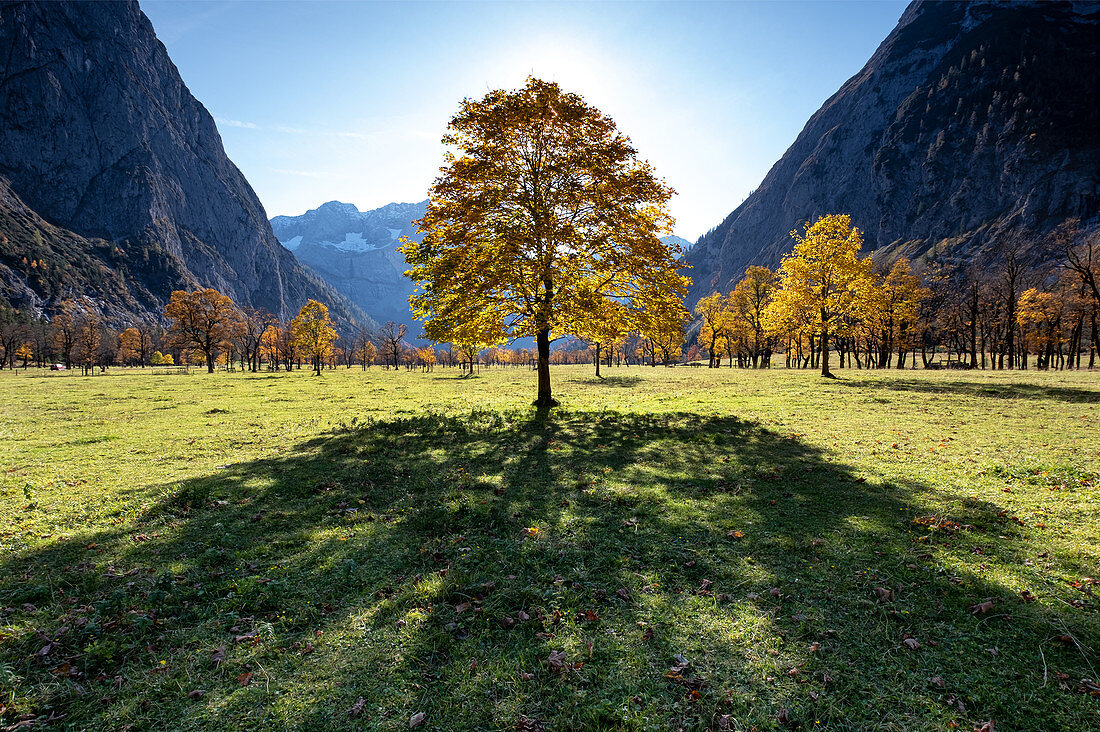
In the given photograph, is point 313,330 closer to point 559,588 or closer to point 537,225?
point 537,225

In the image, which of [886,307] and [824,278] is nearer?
[824,278]

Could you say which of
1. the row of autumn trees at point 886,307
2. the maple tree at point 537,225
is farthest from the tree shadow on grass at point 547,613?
the row of autumn trees at point 886,307

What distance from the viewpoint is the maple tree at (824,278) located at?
3584 cm

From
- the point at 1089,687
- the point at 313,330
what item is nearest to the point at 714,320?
the point at 313,330

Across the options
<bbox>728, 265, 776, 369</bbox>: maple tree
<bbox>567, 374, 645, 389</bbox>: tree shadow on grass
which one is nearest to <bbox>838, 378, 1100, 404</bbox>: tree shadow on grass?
<bbox>567, 374, 645, 389</bbox>: tree shadow on grass

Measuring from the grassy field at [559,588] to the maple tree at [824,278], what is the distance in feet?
83.0

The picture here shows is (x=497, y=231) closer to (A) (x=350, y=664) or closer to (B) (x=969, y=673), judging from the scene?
(A) (x=350, y=664)

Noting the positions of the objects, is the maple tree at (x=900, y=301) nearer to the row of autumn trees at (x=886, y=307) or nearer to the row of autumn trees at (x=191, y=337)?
the row of autumn trees at (x=886, y=307)

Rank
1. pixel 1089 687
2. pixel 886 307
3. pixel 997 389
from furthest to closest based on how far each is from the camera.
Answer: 1. pixel 886 307
2. pixel 997 389
3. pixel 1089 687

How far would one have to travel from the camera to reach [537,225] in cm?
1822

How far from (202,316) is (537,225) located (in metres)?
86.2

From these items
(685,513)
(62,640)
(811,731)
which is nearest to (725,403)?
(685,513)

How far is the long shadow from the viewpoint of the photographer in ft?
72.6

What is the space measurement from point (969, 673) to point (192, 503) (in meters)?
13.9
